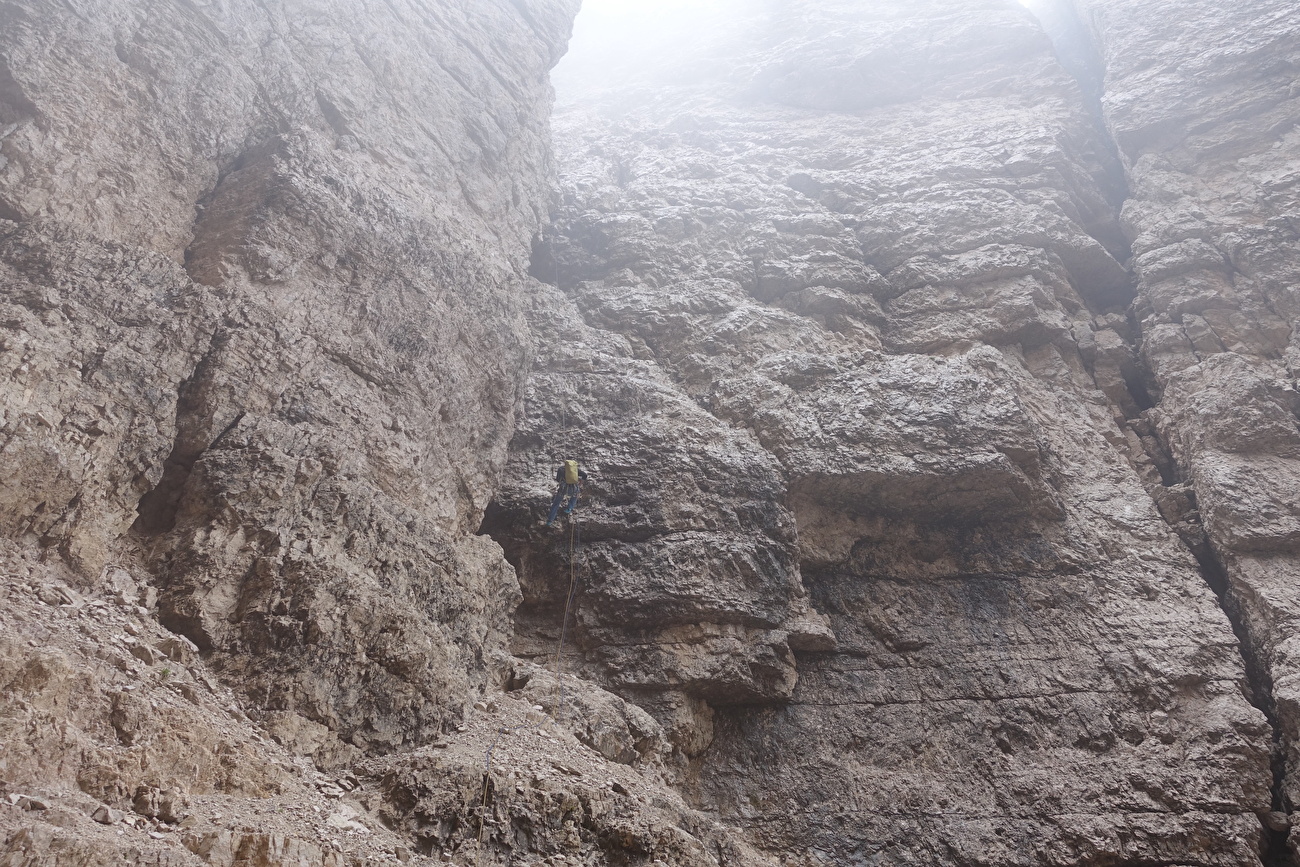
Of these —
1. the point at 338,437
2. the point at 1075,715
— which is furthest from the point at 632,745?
the point at 1075,715

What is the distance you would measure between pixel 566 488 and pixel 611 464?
1.10 meters

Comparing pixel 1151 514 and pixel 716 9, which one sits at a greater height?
pixel 716 9

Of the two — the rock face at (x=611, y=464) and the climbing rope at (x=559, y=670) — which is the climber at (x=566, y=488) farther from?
the rock face at (x=611, y=464)

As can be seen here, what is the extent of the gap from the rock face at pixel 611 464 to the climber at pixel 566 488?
412mm

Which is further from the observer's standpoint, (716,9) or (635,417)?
(716,9)

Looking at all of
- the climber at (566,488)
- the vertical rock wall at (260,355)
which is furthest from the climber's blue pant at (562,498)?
the vertical rock wall at (260,355)

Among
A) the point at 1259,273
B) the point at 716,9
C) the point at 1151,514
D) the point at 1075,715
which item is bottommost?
the point at 1075,715

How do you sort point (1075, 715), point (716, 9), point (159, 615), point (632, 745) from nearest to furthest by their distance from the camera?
point (159, 615) < point (632, 745) < point (1075, 715) < point (716, 9)

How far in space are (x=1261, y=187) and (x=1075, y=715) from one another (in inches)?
483

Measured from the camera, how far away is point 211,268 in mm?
7559

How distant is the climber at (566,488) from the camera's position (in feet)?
31.6

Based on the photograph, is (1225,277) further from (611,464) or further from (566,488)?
(566,488)

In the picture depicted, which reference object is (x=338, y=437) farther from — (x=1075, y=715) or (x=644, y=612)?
(x=1075, y=715)

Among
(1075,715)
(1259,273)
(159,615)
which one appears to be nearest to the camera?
(159,615)
